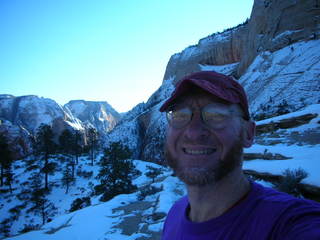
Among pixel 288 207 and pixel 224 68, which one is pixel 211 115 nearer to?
pixel 288 207

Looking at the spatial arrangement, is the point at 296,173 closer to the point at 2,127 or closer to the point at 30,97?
the point at 2,127

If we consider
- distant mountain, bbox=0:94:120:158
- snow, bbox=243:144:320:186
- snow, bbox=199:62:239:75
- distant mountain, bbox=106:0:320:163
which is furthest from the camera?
distant mountain, bbox=0:94:120:158

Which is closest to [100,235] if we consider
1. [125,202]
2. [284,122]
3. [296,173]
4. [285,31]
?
[125,202]

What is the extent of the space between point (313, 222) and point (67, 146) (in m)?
42.5

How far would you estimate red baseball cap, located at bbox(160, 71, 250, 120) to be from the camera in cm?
133

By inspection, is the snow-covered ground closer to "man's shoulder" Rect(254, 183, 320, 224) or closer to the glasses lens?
"man's shoulder" Rect(254, 183, 320, 224)

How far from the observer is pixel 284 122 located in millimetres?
9445

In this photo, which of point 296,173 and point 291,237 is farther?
point 296,173

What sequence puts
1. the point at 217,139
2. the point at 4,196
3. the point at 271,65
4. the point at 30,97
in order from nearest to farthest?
1. the point at 217,139
2. the point at 271,65
3. the point at 4,196
4. the point at 30,97

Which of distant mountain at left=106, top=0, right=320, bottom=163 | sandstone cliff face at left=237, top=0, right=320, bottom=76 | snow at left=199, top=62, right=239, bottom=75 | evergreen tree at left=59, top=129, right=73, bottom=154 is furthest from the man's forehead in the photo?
evergreen tree at left=59, top=129, right=73, bottom=154

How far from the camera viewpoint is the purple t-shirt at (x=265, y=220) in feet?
3.15

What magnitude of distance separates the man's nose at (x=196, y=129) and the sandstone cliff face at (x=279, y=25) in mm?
24678

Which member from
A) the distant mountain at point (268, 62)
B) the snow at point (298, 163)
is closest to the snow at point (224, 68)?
the distant mountain at point (268, 62)

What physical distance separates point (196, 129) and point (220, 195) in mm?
414
